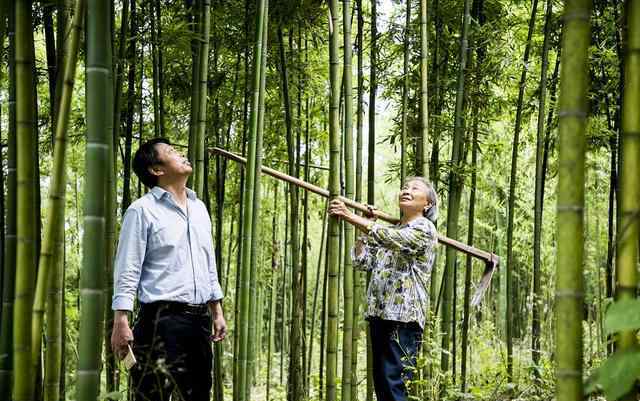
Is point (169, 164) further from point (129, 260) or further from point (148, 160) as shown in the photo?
point (129, 260)

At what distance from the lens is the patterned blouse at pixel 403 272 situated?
2.99 meters

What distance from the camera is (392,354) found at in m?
3.02

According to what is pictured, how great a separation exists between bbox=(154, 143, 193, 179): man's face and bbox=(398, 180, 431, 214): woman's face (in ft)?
3.06

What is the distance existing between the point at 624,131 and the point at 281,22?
3.97 meters

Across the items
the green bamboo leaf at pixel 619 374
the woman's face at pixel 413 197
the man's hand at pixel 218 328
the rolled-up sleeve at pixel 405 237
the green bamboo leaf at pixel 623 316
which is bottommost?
the man's hand at pixel 218 328

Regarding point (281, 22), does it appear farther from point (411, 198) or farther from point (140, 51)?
point (411, 198)

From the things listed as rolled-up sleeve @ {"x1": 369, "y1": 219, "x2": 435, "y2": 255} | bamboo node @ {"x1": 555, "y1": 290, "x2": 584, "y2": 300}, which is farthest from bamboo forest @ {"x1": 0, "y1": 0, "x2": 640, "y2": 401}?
rolled-up sleeve @ {"x1": 369, "y1": 219, "x2": 435, "y2": 255}

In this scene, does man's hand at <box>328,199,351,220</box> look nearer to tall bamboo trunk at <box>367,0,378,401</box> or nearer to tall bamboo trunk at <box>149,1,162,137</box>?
tall bamboo trunk at <box>149,1,162,137</box>

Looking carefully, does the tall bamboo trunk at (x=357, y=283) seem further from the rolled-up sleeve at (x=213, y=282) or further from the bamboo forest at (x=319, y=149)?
the rolled-up sleeve at (x=213, y=282)

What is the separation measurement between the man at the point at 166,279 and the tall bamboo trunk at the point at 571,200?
5.30 ft

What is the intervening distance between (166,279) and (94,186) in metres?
1.23

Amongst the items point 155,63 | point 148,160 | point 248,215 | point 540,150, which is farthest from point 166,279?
point 540,150

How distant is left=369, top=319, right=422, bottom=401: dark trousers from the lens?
9.83 ft

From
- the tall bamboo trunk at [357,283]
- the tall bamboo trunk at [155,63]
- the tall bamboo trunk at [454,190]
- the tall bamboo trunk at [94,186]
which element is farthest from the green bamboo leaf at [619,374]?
the tall bamboo trunk at [155,63]
